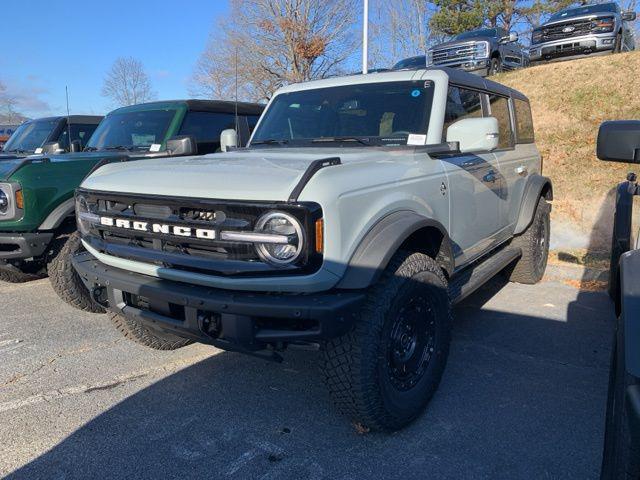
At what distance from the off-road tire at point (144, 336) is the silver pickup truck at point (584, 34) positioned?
11855 millimetres

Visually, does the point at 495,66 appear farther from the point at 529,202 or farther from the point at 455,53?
the point at 529,202

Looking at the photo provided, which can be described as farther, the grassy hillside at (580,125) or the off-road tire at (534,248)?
the grassy hillside at (580,125)

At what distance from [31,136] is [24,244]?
5116 millimetres

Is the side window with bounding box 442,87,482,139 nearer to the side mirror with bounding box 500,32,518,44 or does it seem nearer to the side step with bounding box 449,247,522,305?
the side step with bounding box 449,247,522,305

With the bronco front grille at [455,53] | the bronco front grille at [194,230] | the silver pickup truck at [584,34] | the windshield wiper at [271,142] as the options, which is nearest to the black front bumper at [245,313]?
the bronco front grille at [194,230]

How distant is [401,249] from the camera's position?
2.77 meters

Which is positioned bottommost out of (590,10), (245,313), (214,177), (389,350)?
(389,350)

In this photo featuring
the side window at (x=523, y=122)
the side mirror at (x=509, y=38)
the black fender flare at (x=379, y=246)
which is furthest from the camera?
the side mirror at (x=509, y=38)

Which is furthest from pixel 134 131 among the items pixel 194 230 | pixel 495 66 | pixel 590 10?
pixel 590 10

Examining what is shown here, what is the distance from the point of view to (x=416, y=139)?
10.7ft

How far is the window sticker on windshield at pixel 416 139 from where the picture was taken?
128 inches

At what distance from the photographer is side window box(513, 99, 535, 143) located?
16.4 feet

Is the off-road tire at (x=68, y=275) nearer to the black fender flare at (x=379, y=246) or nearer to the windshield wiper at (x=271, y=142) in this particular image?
the windshield wiper at (x=271, y=142)

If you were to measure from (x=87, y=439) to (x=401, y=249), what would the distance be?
6.53 feet
